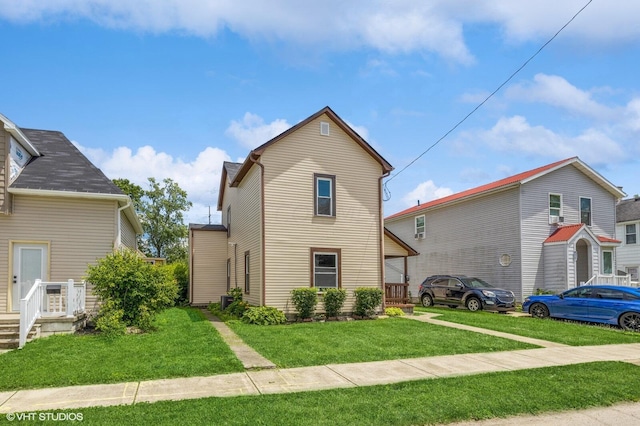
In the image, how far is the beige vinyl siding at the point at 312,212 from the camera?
1552 centimetres

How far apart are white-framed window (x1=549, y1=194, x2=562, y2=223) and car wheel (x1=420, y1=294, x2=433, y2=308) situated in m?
6.86

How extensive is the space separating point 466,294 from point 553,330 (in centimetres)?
640

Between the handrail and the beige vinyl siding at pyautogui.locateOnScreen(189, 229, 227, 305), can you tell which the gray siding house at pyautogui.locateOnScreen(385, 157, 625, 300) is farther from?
the handrail

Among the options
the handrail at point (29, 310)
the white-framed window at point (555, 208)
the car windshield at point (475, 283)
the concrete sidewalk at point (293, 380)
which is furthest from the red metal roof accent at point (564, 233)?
the handrail at point (29, 310)

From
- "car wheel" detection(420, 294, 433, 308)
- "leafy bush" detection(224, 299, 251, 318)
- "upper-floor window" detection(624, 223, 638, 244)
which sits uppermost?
"upper-floor window" detection(624, 223, 638, 244)

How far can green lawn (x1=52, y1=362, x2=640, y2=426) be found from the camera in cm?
563

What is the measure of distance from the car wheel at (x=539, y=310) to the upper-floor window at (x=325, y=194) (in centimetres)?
862

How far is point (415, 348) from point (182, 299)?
17.0 meters

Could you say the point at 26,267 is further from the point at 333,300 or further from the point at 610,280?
the point at 610,280

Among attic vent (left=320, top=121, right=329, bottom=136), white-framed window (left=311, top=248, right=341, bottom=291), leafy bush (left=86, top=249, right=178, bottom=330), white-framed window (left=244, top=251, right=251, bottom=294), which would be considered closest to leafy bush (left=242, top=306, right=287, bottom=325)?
white-framed window (left=311, top=248, right=341, bottom=291)

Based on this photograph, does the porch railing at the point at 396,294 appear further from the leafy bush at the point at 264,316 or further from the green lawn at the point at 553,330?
the leafy bush at the point at 264,316

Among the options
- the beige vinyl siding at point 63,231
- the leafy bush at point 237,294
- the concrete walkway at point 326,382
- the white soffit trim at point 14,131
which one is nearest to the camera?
the concrete walkway at point 326,382

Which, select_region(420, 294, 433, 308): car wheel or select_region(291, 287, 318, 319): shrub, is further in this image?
select_region(420, 294, 433, 308): car wheel

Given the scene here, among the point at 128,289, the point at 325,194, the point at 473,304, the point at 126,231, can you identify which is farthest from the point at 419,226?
the point at 128,289
